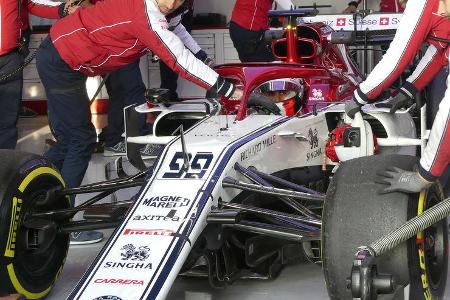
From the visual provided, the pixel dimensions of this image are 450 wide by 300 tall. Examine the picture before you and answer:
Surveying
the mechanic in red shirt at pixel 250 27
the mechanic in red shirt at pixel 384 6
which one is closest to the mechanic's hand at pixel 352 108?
the mechanic in red shirt at pixel 250 27

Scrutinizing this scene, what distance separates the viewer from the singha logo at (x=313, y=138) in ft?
19.4

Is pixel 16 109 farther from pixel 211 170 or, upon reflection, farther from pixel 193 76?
pixel 211 170

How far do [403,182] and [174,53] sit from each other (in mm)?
1869

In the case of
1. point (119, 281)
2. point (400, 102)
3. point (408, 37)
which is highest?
point (408, 37)

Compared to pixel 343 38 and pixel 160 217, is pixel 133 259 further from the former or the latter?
pixel 343 38

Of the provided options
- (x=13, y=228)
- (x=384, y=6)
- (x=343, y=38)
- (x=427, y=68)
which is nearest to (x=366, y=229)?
(x=427, y=68)

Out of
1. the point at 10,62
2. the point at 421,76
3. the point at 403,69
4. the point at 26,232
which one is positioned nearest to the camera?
the point at 403,69

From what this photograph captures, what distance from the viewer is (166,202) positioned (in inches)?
192

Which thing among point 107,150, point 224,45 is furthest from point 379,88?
point 224,45

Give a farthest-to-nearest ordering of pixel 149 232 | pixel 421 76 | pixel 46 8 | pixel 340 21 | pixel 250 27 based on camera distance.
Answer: pixel 250 27 < pixel 340 21 < pixel 46 8 < pixel 421 76 < pixel 149 232

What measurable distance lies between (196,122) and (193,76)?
1.56 ft

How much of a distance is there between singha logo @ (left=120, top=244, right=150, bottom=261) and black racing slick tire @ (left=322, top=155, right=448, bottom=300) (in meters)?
0.83

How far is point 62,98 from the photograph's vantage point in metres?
6.33

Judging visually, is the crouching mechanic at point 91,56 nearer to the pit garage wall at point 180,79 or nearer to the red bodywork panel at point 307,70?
the red bodywork panel at point 307,70
